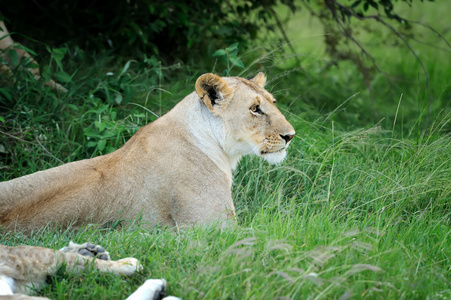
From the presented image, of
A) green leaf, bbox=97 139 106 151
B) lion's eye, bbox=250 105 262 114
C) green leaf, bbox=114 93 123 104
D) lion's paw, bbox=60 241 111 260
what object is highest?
green leaf, bbox=114 93 123 104

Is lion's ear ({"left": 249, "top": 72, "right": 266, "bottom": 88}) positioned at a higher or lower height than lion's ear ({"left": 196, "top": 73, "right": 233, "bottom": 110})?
lower

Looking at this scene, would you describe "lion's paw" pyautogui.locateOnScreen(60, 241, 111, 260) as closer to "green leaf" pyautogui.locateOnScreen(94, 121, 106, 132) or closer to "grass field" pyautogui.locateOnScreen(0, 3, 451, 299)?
"grass field" pyautogui.locateOnScreen(0, 3, 451, 299)

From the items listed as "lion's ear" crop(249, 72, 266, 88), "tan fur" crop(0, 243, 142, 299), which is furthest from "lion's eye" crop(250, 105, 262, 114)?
"tan fur" crop(0, 243, 142, 299)

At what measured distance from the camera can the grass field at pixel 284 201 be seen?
8.80ft

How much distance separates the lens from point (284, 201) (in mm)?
4188

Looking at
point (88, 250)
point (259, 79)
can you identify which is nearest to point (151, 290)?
point (88, 250)

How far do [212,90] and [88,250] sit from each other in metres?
1.42

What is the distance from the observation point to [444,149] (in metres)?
4.32

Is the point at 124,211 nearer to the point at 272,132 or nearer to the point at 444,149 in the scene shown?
the point at 272,132

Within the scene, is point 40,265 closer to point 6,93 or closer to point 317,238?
point 317,238

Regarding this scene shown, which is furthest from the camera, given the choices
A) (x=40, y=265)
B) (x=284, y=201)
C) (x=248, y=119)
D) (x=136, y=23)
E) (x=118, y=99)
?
(x=136, y=23)

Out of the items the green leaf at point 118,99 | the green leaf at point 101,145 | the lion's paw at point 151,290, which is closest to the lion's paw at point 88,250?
the lion's paw at point 151,290

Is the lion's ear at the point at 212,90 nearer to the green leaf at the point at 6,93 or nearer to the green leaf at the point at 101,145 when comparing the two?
the green leaf at the point at 101,145

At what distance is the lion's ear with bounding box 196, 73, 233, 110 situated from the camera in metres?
3.79
